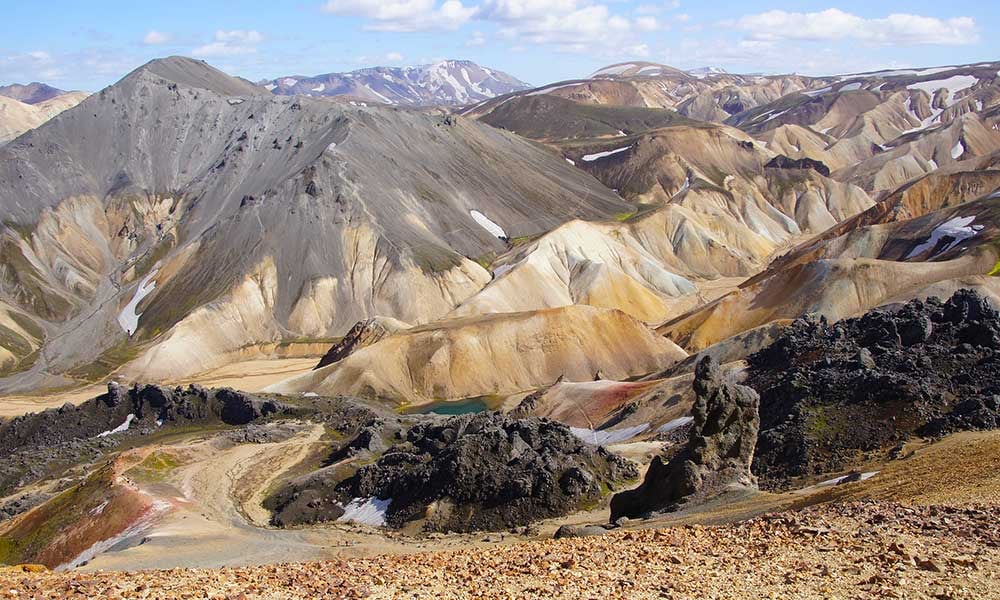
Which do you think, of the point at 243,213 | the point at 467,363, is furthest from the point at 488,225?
the point at 467,363

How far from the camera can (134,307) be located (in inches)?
4545

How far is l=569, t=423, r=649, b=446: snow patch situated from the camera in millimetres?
55100

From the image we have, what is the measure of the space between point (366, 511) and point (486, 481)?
19.8ft

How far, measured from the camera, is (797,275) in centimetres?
9150

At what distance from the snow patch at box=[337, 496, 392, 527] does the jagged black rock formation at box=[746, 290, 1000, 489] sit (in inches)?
612

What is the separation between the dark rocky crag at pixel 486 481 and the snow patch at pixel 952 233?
6598 centimetres

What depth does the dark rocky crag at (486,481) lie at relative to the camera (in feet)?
→ 128

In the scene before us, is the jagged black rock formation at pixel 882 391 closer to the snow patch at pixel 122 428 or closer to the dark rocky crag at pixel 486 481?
the dark rocky crag at pixel 486 481

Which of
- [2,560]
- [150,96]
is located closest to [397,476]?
[2,560]

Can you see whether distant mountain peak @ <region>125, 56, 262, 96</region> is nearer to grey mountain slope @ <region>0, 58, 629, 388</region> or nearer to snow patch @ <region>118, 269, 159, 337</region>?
grey mountain slope @ <region>0, 58, 629, 388</region>

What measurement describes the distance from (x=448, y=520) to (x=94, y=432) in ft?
118

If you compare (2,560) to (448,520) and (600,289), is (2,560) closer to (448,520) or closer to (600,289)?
(448,520)

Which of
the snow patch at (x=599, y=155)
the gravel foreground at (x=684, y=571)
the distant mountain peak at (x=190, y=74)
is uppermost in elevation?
the distant mountain peak at (x=190, y=74)

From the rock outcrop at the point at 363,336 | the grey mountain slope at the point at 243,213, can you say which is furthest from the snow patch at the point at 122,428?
the grey mountain slope at the point at 243,213
